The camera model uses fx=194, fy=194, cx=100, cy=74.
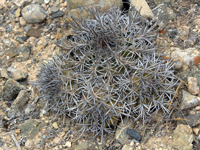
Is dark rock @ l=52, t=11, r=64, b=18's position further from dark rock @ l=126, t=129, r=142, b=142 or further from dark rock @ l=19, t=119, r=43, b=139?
dark rock @ l=126, t=129, r=142, b=142

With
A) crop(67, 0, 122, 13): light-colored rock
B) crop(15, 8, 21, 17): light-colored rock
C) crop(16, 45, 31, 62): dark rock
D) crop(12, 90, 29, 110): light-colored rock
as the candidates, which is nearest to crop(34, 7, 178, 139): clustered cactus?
crop(12, 90, 29, 110): light-colored rock

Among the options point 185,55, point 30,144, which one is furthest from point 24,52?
point 185,55

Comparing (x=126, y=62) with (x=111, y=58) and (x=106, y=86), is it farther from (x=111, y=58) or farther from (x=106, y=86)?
(x=106, y=86)

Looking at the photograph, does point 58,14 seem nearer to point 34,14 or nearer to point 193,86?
point 34,14

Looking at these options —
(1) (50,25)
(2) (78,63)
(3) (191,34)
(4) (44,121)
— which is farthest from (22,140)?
(3) (191,34)

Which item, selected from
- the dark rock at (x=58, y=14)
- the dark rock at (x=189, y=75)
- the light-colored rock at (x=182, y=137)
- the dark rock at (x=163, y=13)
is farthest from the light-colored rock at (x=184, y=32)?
the dark rock at (x=58, y=14)
